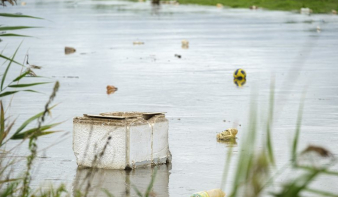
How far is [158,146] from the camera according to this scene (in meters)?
9.77

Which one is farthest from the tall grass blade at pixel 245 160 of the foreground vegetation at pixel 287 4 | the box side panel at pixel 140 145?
the foreground vegetation at pixel 287 4

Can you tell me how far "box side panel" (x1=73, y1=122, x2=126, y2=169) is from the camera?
9.23m

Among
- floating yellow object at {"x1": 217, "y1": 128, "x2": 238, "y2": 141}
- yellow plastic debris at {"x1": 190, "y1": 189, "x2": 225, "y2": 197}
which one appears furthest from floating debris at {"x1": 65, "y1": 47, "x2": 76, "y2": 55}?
yellow plastic debris at {"x1": 190, "y1": 189, "x2": 225, "y2": 197}

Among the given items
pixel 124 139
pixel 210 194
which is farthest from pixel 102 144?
pixel 210 194

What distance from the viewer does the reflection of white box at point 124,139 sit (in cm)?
926

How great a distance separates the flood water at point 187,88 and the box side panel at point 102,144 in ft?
0.61

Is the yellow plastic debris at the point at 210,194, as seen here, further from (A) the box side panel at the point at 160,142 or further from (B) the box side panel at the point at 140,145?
(A) the box side panel at the point at 160,142

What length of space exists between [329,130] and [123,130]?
14.6 feet

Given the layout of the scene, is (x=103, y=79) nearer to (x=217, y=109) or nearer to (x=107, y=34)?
(x=217, y=109)

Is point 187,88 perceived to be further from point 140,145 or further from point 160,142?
point 140,145

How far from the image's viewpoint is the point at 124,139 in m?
9.20

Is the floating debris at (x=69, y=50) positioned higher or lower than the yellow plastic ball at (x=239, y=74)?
lower

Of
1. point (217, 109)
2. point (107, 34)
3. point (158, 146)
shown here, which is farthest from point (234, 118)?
point (107, 34)

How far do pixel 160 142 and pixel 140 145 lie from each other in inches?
16.7
